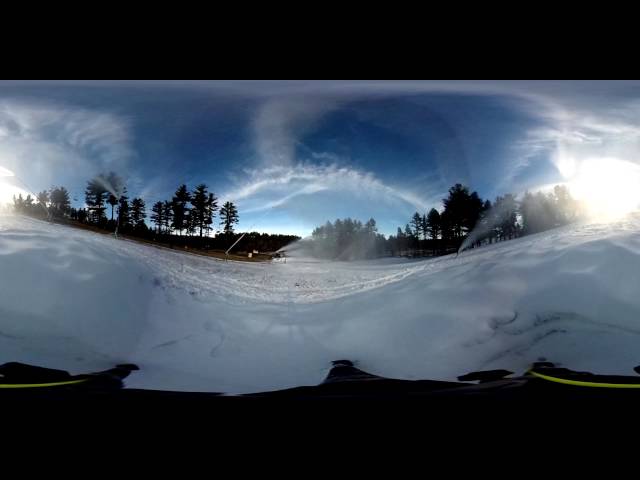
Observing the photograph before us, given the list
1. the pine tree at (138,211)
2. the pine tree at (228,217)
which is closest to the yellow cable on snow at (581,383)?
the pine tree at (228,217)

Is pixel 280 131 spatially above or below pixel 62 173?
above

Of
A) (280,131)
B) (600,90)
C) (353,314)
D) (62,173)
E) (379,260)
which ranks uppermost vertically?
(600,90)

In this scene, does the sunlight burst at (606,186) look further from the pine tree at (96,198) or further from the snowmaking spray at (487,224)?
the pine tree at (96,198)

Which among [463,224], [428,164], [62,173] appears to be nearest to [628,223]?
[463,224]

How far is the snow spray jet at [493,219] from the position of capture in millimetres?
1266

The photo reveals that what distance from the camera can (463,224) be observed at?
1261 millimetres

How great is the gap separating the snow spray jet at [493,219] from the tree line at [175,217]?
624 mm

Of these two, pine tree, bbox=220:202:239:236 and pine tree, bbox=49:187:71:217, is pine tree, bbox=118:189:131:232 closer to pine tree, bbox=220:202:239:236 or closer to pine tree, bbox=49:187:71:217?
pine tree, bbox=49:187:71:217

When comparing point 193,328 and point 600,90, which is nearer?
point 193,328

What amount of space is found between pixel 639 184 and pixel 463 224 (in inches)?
27.4

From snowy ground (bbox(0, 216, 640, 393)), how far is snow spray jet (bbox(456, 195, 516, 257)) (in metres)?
0.06

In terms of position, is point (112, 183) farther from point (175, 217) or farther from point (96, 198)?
point (175, 217)

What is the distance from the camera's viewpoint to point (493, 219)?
1.26 metres

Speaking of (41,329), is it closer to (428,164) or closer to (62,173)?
(62,173)
